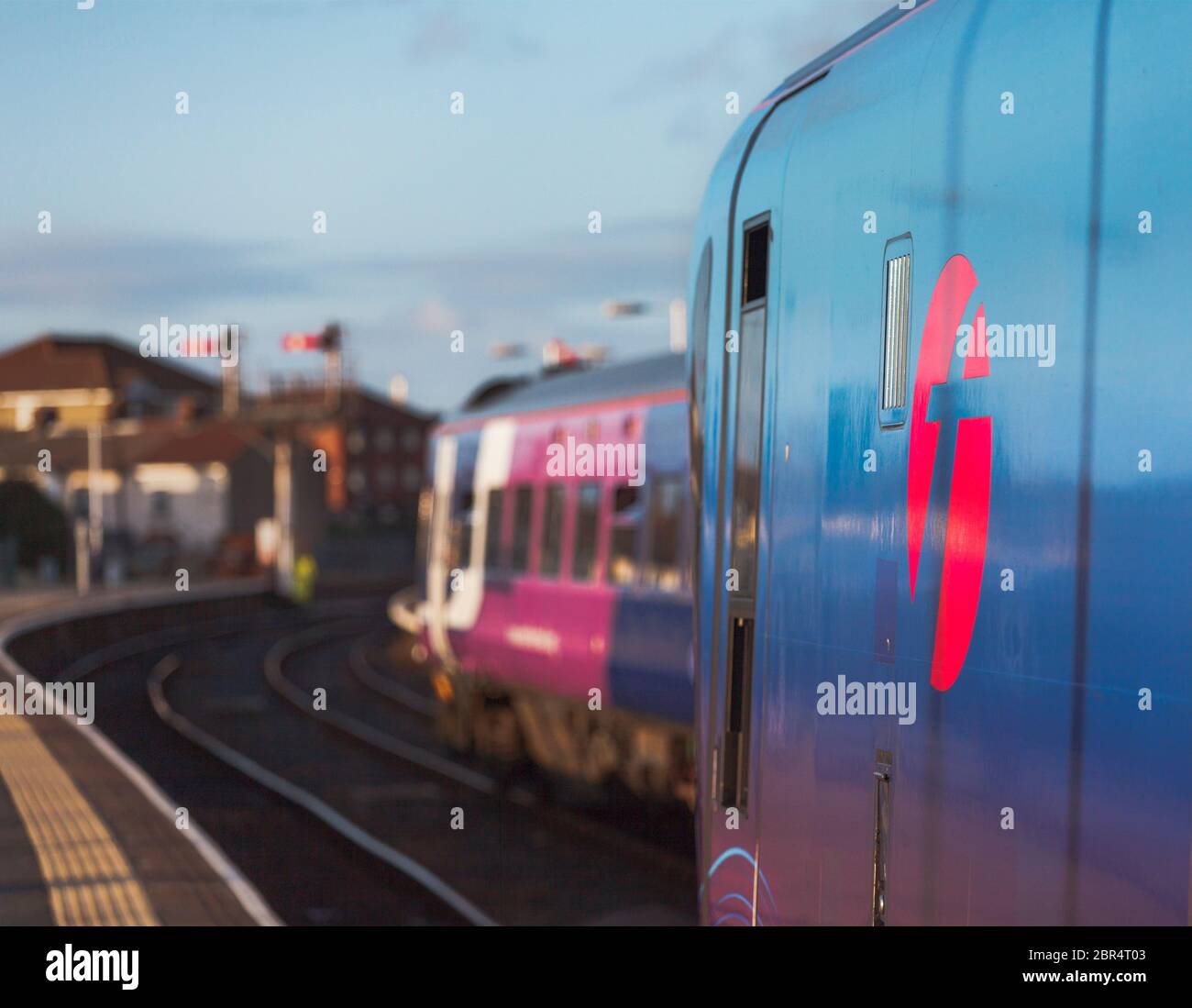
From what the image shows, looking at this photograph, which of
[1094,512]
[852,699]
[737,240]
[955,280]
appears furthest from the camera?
[737,240]

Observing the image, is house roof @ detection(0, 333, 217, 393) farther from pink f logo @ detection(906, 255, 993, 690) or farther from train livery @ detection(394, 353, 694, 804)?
pink f logo @ detection(906, 255, 993, 690)

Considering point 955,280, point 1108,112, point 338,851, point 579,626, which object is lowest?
point 338,851

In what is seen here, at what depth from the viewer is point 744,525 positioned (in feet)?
20.9

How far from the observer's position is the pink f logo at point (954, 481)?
4477mm

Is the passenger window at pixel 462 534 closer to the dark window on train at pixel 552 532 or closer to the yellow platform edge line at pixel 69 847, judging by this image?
the dark window on train at pixel 552 532

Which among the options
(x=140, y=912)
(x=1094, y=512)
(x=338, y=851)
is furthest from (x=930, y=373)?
(x=338, y=851)

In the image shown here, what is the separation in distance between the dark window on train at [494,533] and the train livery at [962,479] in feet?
38.1

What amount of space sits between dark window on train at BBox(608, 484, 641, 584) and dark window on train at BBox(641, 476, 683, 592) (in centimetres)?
30

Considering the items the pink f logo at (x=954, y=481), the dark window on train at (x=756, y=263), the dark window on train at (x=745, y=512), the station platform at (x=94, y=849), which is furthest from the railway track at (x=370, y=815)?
the pink f logo at (x=954, y=481)

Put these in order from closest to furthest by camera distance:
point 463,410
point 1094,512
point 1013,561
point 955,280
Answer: point 1094,512, point 1013,561, point 955,280, point 463,410

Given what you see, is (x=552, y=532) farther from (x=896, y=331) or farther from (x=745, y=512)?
(x=896, y=331)

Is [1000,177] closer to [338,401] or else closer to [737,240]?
[737,240]

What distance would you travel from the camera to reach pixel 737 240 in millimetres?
6586

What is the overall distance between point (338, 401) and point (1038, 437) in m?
72.8
